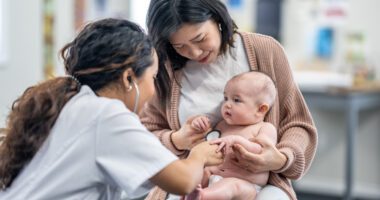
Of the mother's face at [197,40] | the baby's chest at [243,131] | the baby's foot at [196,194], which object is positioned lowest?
the baby's foot at [196,194]

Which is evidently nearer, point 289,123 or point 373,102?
point 289,123

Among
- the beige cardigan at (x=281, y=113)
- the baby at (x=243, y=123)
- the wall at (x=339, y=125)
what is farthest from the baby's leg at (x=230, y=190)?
the wall at (x=339, y=125)

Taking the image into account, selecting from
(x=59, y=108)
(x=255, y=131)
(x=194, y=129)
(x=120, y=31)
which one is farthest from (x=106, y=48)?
(x=255, y=131)

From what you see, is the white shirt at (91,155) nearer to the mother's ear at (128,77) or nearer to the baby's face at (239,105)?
the mother's ear at (128,77)

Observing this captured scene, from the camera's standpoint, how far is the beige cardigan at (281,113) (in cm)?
192

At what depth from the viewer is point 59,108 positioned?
1.55 m

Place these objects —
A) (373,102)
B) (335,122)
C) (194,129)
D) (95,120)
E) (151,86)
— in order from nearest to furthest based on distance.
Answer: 1. (95,120)
2. (151,86)
3. (194,129)
4. (373,102)
5. (335,122)

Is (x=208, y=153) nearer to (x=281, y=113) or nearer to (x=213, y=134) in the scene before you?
(x=213, y=134)

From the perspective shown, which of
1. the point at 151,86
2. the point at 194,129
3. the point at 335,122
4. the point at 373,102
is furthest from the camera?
the point at 335,122

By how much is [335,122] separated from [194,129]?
283 centimetres

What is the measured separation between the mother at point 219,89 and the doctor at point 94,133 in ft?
0.82

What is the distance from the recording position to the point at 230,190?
5.91 ft

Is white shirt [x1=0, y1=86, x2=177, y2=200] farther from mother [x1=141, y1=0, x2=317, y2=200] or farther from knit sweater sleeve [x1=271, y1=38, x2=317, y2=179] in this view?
knit sweater sleeve [x1=271, y1=38, x2=317, y2=179]

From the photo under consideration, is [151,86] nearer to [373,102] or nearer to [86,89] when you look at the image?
[86,89]
